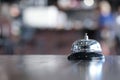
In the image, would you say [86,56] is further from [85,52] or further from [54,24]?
[54,24]

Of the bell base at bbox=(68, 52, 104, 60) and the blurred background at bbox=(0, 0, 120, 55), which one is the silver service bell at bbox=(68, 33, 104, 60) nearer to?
the bell base at bbox=(68, 52, 104, 60)

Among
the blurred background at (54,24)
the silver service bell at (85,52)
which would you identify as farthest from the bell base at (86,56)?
the blurred background at (54,24)

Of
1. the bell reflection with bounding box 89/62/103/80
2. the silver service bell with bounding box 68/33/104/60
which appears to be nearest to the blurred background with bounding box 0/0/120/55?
the silver service bell with bounding box 68/33/104/60

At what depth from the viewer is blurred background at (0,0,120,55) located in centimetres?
386

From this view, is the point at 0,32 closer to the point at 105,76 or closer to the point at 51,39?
the point at 51,39

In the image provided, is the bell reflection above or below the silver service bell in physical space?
below

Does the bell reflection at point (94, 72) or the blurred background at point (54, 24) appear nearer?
the bell reflection at point (94, 72)

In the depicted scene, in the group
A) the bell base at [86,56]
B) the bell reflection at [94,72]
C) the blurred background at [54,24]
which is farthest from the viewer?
the blurred background at [54,24]

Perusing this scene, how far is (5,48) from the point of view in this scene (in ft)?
12.3

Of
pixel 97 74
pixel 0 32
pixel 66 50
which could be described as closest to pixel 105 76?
pixel 97 74

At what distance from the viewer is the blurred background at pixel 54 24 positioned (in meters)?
3.86

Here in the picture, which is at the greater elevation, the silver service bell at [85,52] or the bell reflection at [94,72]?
the silver service bell at [85,52]

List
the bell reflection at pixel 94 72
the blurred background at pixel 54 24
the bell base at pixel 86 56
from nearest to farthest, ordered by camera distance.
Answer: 1. the bell reflection at pixel 94 72
2. the bell base at pixel 86 56
3. the blurred background at pixel 54 24

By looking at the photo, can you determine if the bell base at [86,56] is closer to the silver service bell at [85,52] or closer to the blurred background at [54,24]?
the silver service bell at [85,52]
